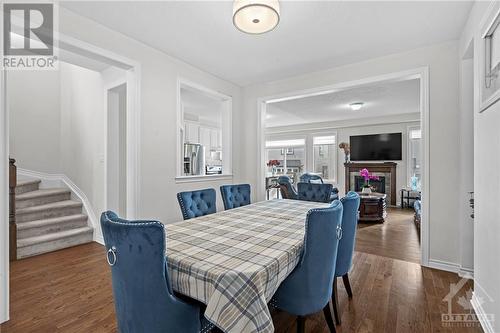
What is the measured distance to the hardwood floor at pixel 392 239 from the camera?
3.18m

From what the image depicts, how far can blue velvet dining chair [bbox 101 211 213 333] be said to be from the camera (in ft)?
3.40

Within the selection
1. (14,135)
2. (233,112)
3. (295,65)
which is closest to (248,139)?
(233,112)

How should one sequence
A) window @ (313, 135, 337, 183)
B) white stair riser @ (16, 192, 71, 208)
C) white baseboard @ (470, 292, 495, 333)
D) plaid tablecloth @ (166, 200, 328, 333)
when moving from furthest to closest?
window @ (313, 135, 337, 183)
white stair riser @ (16, 192, 71, 208)
white baseboard @ (470, 292, 495, 333)
plaid tablecloth @ (166, 200, 328, 333)

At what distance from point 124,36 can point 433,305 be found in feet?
13.0

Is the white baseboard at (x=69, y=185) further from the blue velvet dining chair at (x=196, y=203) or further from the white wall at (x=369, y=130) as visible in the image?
the white wall at (x=369, y=130)

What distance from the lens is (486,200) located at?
5.53 ft

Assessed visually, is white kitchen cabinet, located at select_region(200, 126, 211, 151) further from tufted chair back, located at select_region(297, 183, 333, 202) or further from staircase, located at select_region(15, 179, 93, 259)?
tufted chair back, located at select_region(297, 183, 333, 202)

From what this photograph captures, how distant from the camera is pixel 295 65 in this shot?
3.37 m

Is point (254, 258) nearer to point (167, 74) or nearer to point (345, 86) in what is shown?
point (167, 74)

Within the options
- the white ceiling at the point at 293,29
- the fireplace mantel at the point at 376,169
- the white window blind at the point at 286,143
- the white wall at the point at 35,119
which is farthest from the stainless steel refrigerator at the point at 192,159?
the fireplace mantel at the point at 376,169

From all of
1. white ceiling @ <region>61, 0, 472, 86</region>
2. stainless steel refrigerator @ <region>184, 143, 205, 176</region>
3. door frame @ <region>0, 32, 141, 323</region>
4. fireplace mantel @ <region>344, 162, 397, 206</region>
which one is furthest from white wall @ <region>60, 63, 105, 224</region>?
fireplace mantel @ <region>344, 162, 397, 206</region>

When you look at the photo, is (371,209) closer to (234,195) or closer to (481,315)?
(481,315)

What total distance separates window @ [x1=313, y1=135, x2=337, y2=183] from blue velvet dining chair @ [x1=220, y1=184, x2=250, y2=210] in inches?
217

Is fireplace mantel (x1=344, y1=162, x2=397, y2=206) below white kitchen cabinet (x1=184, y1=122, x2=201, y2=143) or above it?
below
